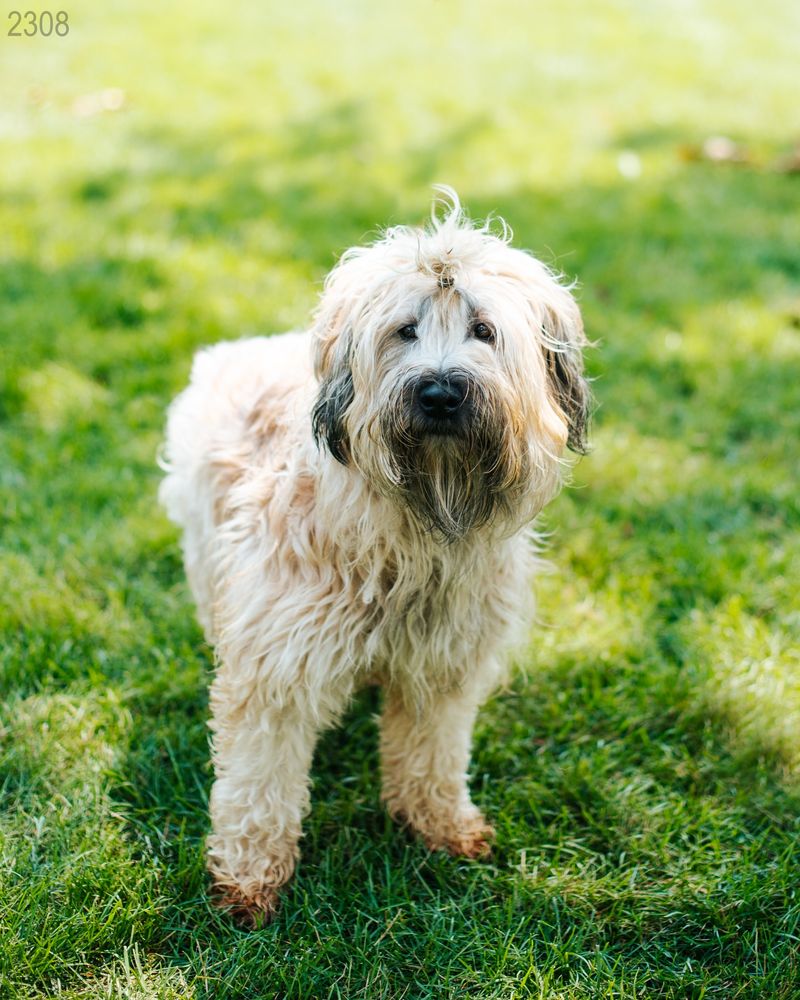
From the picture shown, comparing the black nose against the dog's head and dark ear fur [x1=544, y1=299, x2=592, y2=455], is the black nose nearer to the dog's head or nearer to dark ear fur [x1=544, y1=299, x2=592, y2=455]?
the dog's head

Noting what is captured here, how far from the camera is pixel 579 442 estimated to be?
2631 mm

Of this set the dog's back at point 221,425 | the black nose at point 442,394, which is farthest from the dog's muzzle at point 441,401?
the dog's back at point 221,425

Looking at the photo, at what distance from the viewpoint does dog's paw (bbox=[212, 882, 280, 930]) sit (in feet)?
8.86

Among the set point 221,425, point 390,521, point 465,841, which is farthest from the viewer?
point 221,425

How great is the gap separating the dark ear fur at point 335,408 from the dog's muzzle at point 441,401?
0.21 meters

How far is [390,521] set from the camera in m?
2.48

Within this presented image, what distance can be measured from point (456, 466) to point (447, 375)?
0.83 feet

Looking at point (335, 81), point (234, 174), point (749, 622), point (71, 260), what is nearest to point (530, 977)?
point (749, 622)

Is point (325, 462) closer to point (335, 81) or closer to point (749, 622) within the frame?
point (749, 622)

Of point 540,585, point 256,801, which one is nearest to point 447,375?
point 256,801

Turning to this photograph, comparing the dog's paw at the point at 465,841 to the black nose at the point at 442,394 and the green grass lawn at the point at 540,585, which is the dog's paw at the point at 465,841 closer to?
the green grass lawn at the point at 540,585

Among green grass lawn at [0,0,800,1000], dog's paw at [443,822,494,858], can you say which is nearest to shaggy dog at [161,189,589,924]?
dog's paw at [443,822,494,858]

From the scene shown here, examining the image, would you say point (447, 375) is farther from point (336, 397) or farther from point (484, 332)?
point (336, 397)

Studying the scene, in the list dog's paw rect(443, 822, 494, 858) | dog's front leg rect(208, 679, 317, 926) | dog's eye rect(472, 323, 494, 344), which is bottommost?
dog's paw rect(443, 822, 494, 858)
